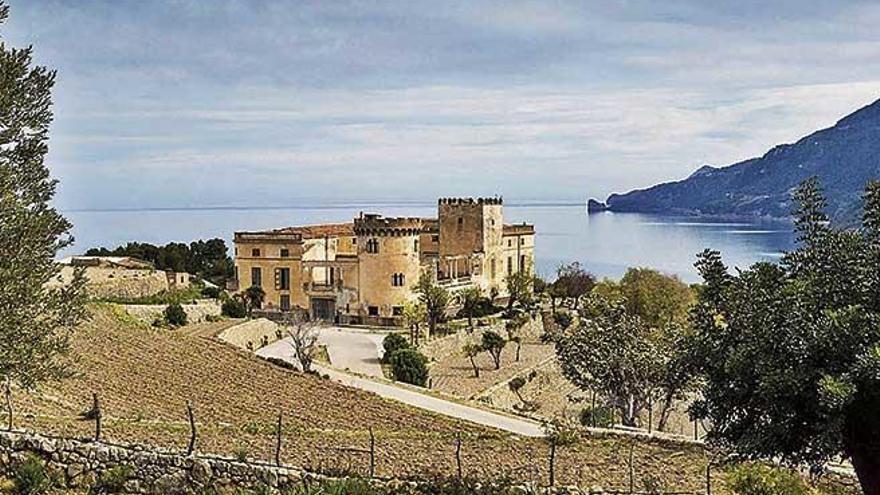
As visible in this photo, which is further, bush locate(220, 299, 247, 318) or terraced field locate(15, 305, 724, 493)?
Result: bush locate(220, 299, 247, 318)

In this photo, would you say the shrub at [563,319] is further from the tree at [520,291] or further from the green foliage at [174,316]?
the green foliage at [174,316]

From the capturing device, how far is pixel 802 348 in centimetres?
791

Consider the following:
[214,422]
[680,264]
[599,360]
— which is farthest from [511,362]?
[680,264]

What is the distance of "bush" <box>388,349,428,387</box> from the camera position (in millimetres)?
31109

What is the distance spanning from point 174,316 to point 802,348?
27.5 meters

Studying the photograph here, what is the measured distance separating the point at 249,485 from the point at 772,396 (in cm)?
657

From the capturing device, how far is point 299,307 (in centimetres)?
4791

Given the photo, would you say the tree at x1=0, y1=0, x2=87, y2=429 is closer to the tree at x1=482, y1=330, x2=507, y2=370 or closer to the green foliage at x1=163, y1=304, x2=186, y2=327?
the green foliage at x1=163, y1=304, x2=186, y2=327

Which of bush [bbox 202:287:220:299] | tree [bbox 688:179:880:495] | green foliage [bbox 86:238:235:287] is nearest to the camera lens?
tree [bbox 688:179:880:495]

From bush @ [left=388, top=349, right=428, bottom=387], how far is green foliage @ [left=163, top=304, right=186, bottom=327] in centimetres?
752

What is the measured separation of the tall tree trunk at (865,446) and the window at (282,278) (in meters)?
41.3

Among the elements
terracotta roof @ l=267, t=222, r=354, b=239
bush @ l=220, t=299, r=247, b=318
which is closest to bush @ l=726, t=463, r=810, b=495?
bush @ l=220, t=299, r=247, b=318

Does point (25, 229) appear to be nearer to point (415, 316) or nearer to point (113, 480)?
point (113, 480)

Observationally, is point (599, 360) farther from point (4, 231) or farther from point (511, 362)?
point (4, 231)
